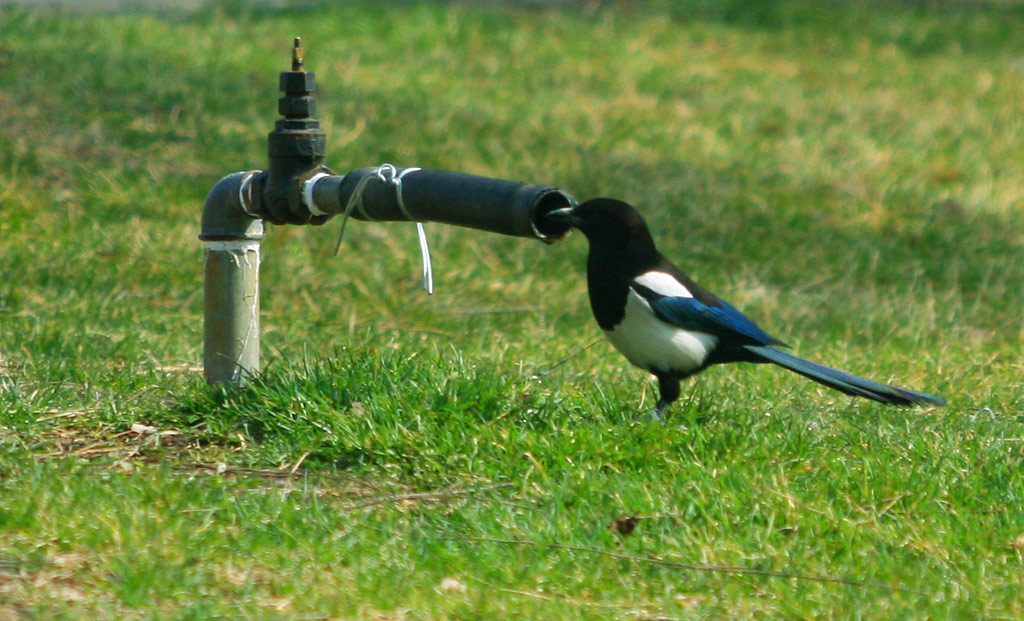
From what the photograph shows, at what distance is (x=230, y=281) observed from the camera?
4.52 metres

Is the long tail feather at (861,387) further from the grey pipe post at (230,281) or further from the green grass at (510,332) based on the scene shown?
the grey pipe post at (230,281)

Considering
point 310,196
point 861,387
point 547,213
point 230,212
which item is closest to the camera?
point 547,213

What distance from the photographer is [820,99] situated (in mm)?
11688

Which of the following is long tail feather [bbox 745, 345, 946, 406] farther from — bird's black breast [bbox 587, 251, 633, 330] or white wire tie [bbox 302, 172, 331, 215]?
white wire tie [bbox 302, 172, 331, 215]

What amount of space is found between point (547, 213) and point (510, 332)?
8.53 ft

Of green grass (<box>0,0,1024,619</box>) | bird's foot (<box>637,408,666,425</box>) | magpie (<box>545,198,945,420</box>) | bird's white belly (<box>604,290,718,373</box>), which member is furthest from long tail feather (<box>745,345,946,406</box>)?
bird's foot (<box>637,408,666,425</box>)

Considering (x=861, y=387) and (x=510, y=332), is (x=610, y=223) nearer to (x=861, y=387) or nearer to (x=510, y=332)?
(x=861, y=387)

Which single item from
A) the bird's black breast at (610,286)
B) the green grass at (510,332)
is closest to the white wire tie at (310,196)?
the green grass at (510,332)

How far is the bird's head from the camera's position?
4.53m

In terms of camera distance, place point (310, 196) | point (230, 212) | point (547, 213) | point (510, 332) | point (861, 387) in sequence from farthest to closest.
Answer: point (510, 332) → point (861, 387) → point (230, 212) → point (310, 196) → point (547, 213)

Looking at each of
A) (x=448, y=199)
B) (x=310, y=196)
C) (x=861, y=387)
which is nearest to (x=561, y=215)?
(x=448, y=199)

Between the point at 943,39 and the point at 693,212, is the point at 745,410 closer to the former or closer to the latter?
the point at 693,212

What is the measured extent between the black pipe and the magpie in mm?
496

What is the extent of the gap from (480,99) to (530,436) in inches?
265
